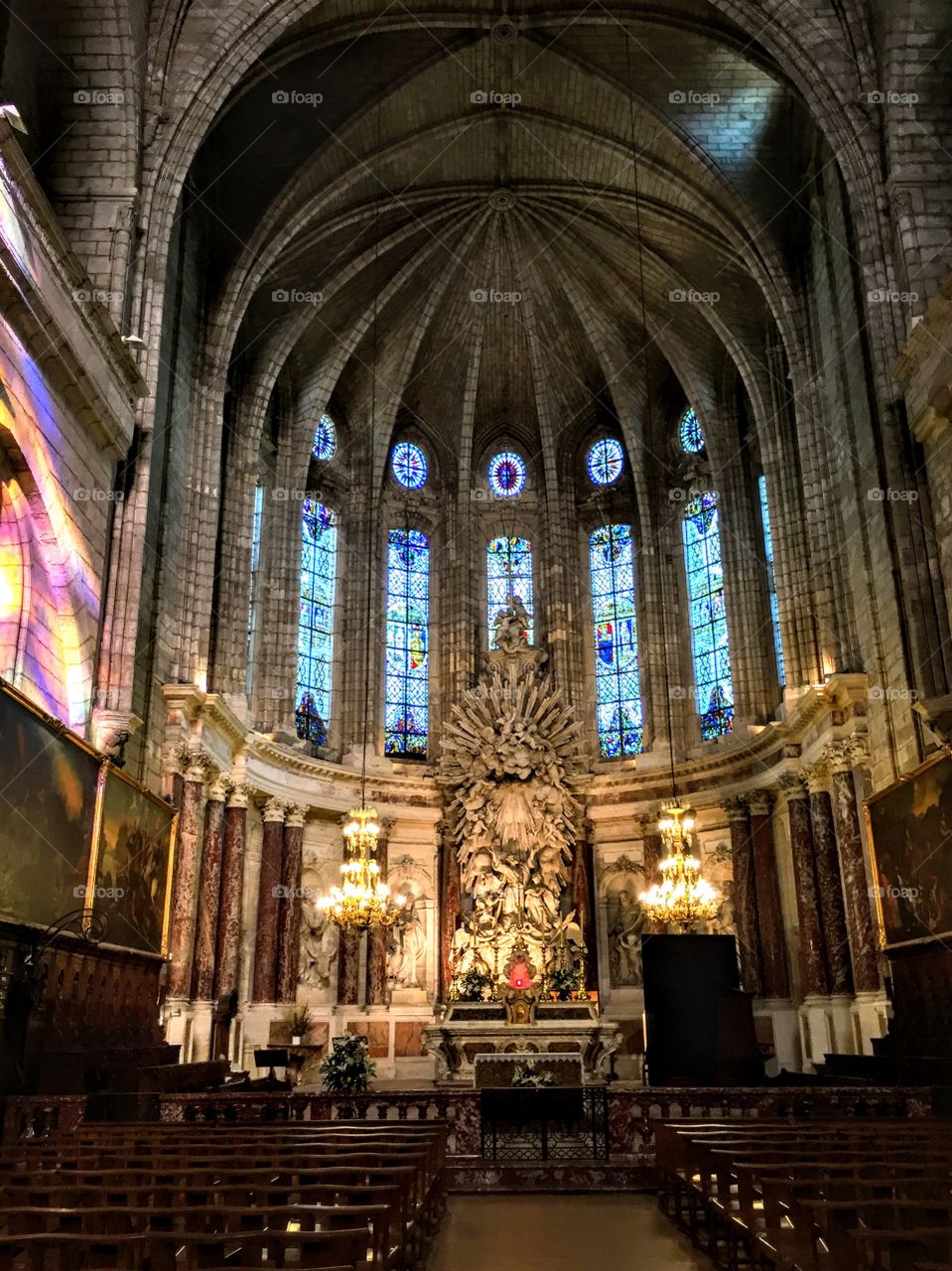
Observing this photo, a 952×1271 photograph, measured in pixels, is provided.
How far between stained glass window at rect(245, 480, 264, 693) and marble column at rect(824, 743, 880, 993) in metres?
12.1

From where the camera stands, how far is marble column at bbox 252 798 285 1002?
21953 mm

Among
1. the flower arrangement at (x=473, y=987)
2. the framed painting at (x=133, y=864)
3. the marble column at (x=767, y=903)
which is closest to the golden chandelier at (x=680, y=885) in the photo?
the marble column at (x=767, y=903)

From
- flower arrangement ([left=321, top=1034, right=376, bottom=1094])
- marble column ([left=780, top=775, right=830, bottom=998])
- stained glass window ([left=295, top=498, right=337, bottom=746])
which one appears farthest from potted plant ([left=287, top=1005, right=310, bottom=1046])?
marble column ([left=780, top=775, right=830, bottom=998])

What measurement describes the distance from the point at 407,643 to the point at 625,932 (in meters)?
8.83

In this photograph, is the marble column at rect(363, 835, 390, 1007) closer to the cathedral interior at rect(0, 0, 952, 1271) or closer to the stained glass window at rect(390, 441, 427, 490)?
the cathedral interior at rect(0, 0, 952, 1271)

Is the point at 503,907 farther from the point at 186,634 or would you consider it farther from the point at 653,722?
the point at 186,634

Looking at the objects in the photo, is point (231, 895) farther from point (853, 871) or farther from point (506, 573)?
point (506, 573)

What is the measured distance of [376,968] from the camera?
23.9 m

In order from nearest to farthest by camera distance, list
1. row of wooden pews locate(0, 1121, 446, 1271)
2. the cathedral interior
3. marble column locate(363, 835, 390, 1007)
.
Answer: row of wooden pews locate(0, 1121, 446, 1271) < the cathedral interior < marble column locate(363, 835, 390, 1007)

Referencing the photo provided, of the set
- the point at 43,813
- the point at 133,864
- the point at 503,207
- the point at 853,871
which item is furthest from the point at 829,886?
the point at 503,207

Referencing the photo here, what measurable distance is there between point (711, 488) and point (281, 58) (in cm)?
1307

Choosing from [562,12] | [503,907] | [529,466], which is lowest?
[503,907]

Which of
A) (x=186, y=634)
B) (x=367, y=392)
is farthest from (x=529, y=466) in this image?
(x=186, y=634)

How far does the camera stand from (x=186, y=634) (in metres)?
20.0
